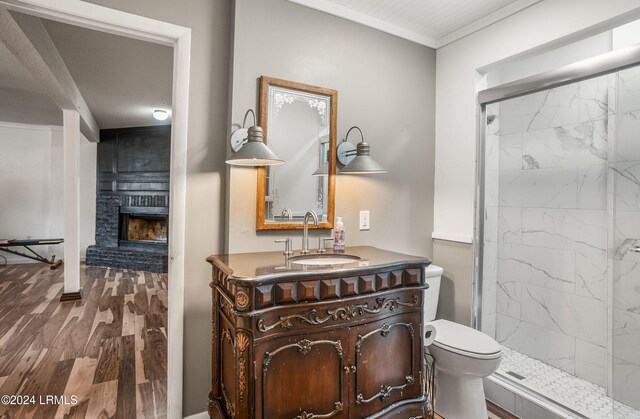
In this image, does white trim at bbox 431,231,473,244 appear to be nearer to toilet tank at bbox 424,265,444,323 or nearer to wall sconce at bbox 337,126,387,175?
toilet tank at bbox 424,265,444,323

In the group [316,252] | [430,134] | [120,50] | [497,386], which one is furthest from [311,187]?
[120,50]

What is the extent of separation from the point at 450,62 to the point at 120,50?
2.77 metres

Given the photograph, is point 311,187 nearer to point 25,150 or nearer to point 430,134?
point 430,134

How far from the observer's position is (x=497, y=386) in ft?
7.16

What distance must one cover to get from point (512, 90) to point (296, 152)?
138 cm

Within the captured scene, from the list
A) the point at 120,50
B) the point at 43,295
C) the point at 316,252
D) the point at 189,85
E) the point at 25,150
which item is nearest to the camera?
the point at 189,85

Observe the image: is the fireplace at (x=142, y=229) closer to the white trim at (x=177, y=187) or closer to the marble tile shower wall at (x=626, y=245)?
the white trim at (x=177, y=187)

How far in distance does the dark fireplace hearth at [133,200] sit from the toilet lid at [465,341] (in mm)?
5081

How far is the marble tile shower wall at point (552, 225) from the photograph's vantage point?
93.4 inches

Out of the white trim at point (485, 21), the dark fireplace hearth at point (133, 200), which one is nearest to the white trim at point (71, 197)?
the dark fireplace hearth at point (133, 200)

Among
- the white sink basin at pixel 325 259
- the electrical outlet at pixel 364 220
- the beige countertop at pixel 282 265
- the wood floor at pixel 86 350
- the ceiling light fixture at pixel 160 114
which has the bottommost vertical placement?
the wood floor at pixel 86 350

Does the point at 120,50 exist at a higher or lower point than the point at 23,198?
higher

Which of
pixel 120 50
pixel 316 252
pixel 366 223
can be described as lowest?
pixel 316 252

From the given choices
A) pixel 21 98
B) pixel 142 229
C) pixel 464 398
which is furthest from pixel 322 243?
pixel 142 229
